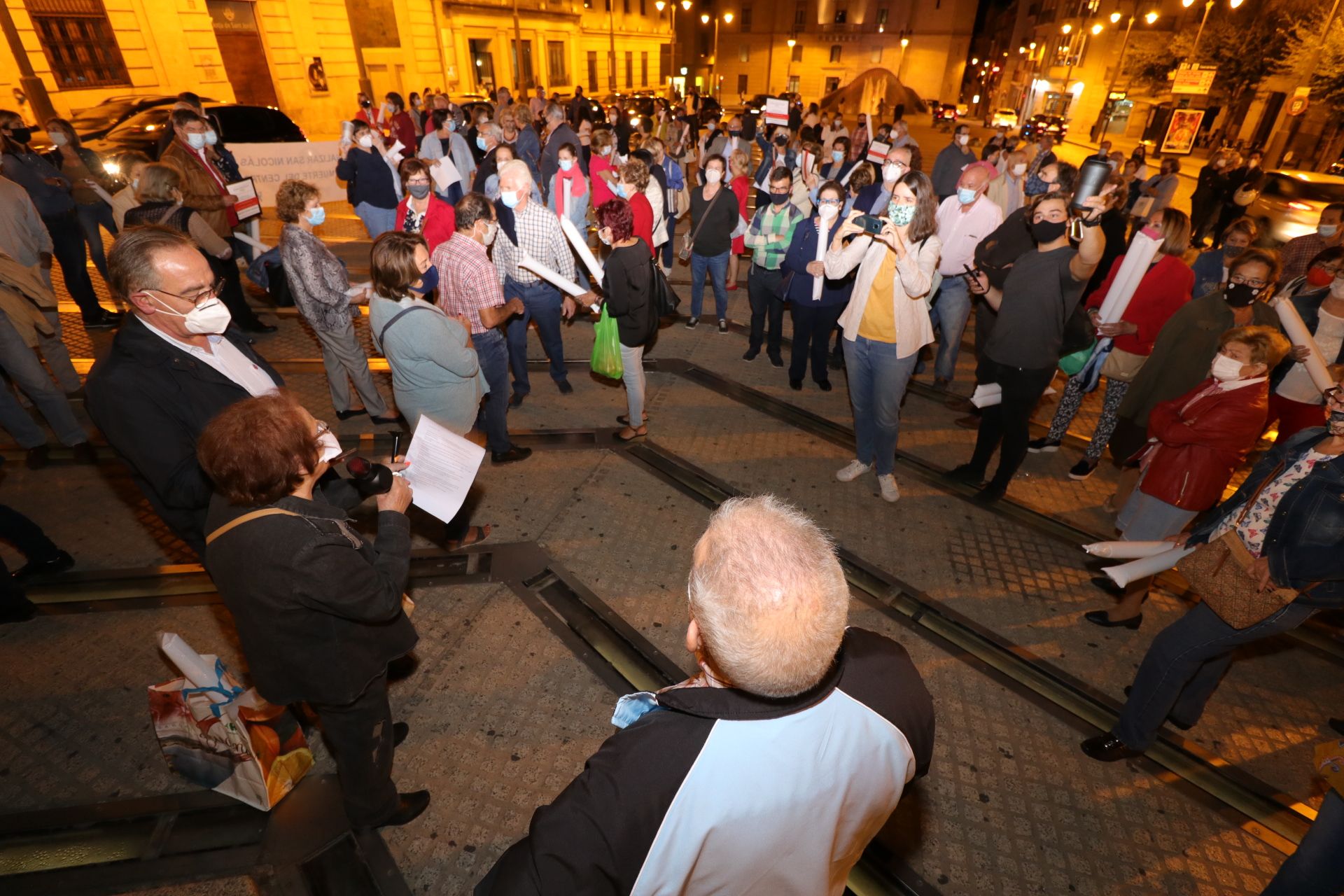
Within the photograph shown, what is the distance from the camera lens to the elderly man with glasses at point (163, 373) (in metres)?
2.47

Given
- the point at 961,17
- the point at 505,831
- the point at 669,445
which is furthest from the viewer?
the point at 961,17

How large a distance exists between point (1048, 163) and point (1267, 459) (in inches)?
218

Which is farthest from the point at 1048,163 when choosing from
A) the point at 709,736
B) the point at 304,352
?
the point at 304,352

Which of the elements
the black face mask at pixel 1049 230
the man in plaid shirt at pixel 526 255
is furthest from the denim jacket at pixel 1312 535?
the man in plaid shirt at pixel 526 255

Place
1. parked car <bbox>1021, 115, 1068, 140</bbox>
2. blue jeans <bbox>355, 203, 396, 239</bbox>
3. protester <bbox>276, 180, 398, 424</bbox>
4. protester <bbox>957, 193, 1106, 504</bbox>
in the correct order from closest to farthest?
protester <bbox>957, 193, 1106, 504</bbox> → protester <bbox>276, 180, 398, 424</bbox> → blue jeans <bbox>355, 203, 396, 239</bbox> → parked car <bbox>1021, 115, 1068, 140</bbox>

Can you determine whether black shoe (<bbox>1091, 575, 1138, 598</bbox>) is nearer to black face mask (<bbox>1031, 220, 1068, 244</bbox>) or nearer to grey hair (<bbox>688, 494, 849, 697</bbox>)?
black face mask (<bbox>1031, 220, 1068, 244</bbox>)

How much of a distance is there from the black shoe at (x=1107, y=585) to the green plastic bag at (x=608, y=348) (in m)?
3.98

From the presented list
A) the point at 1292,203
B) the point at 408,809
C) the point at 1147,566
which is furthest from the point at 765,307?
the point at 1292,203

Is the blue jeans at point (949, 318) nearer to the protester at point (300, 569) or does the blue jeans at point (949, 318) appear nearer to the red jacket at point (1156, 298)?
the red jacket at point (1156, 298)

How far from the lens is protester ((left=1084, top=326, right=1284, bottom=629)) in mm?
3248

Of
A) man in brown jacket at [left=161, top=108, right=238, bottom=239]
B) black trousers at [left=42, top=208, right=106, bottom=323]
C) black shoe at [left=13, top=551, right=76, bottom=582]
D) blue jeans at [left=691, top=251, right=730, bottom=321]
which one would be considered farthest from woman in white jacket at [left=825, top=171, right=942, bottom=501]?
black trousers at [left=42, top=208, right=106, bottom=323]

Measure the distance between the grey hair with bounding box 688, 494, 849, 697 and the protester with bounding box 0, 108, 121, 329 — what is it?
8512mm

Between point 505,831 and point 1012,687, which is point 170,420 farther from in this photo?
point 1012,687

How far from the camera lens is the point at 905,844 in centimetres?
286
